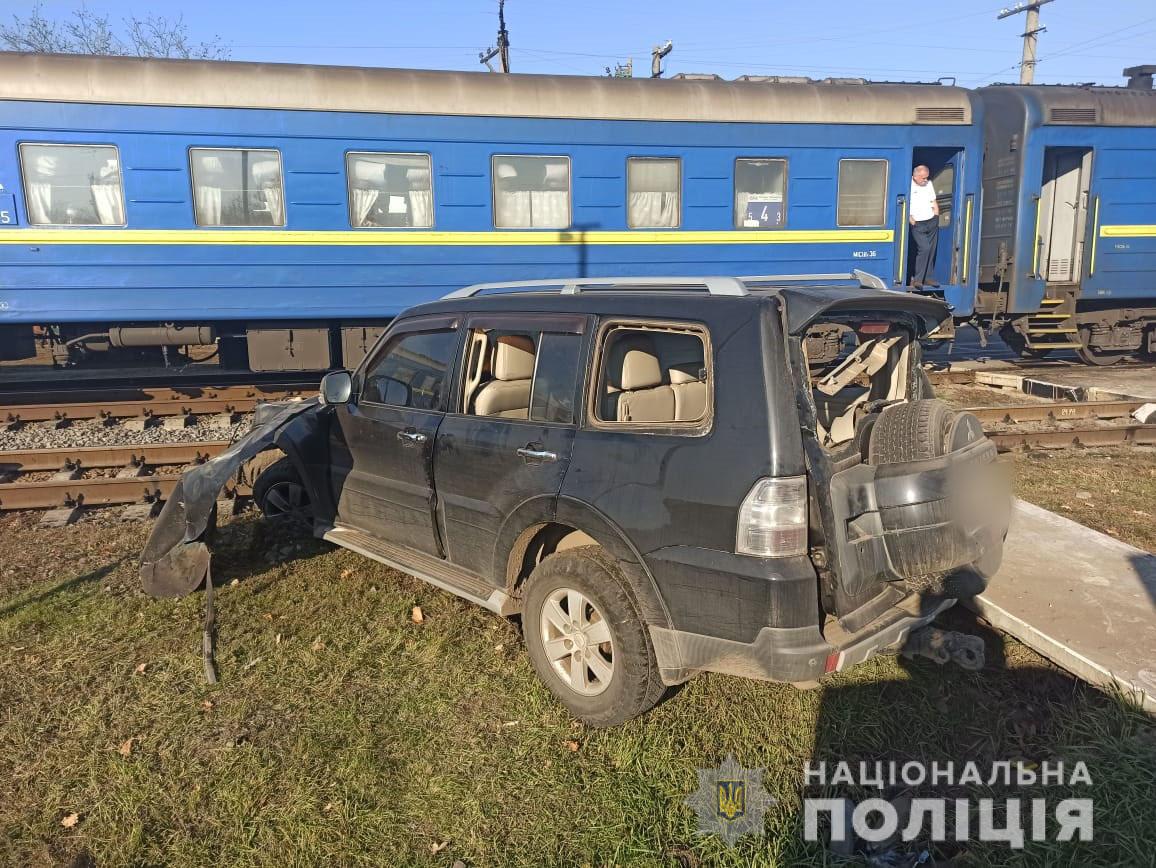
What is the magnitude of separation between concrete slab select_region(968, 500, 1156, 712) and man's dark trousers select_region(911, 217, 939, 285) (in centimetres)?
697

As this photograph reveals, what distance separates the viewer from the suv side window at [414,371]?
406cm

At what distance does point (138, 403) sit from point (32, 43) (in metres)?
28.8

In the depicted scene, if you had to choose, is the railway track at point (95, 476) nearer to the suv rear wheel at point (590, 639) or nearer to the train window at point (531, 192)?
the suv rear wheel at point (590, 639)

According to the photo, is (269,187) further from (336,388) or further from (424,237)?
(336,388)

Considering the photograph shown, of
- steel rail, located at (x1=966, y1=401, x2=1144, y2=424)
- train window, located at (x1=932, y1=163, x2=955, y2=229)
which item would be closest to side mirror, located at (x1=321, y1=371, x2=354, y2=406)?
steel rail, located at (x1=966, y1=401, x2=1144, y2=424)

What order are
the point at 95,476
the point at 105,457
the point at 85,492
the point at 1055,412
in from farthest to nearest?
the point at 1055,412 < the point at 105,457 < the point at 95,476 < the point at 85,492

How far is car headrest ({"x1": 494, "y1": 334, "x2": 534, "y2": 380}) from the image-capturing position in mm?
4023

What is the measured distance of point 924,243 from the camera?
427 inches

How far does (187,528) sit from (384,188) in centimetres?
601

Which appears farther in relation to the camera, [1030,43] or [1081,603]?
[1030,43]

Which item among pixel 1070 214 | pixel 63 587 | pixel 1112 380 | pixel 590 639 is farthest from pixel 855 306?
pixel 1070 214

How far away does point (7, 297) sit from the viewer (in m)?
8.40

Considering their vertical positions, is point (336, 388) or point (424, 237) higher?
point (424, 237)

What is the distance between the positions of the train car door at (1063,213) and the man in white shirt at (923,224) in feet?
5.48
